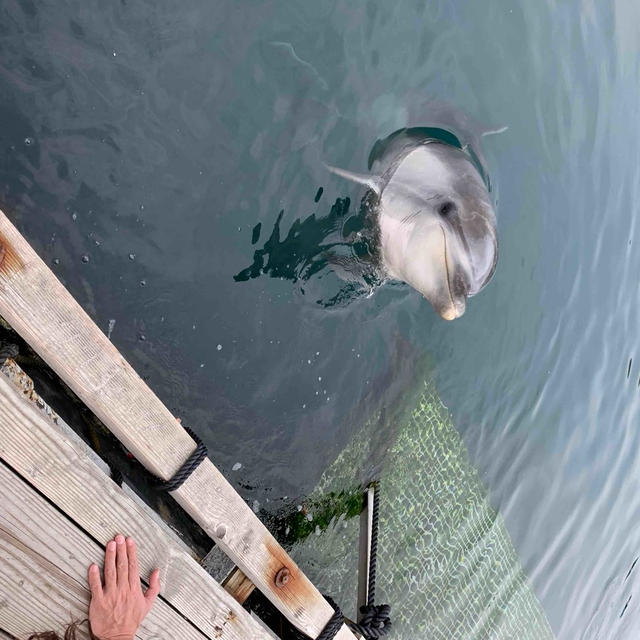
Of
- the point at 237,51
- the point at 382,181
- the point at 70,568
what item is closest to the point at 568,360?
the point at 382,181

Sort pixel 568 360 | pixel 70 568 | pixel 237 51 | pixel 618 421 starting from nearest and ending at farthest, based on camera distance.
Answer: pixel 70 568 < pixel 237 51 < pixel 568 360 < pixel 618 421

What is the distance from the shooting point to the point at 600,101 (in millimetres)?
7434

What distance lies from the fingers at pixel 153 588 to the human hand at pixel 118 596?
0.04 feet

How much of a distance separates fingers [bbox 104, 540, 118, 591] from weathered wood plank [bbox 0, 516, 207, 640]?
4 centimetres

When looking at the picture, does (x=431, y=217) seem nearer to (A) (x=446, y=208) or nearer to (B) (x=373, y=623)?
(A) (x=446, y=208)

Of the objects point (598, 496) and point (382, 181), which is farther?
point (598, 496)

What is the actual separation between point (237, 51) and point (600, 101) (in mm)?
4622

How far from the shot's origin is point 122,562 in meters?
3.33

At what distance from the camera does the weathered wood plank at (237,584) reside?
13.5ft

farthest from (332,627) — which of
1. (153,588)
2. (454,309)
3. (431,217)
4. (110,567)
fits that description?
(431,217)

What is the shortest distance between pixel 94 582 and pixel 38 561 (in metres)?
0.31

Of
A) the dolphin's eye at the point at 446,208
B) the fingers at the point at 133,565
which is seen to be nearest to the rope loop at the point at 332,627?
the fingers at the point at 133,565

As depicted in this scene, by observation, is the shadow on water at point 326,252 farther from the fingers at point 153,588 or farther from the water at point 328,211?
the fingers at point 153,588

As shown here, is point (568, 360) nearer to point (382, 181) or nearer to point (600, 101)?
point (600, 101)
